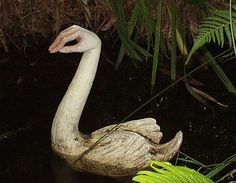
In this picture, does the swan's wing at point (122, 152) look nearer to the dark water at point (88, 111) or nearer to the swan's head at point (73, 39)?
the dark water at point (88, 111)

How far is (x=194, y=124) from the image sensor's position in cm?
219

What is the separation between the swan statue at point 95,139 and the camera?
6.30 feet

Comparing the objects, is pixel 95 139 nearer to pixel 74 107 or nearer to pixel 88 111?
pixel 74 107

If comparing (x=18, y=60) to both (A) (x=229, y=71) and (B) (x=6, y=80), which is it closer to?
(B) (x=6, y=80)

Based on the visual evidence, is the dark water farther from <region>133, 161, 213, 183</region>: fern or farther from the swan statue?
<region>133, 161, 213, 183</region>: fern

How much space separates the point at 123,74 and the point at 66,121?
0.56 meters

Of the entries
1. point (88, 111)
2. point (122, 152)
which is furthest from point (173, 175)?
point (88, 111)

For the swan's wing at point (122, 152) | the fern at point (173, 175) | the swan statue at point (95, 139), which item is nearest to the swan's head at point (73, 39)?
the swan statue at point (95, 139)

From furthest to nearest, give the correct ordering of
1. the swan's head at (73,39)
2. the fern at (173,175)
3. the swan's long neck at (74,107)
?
A: the swan's long neck at (74,107) < the swan's head at (73,39) < the fern at (173,175)

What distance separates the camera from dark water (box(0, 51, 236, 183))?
78.6 inches

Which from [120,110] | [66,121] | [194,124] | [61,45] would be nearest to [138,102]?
[120,110]

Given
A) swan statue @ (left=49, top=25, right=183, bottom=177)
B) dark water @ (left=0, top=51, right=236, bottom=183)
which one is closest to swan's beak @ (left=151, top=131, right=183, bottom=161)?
swan statue @ (left=49, top=25, right=183, bottom=177)

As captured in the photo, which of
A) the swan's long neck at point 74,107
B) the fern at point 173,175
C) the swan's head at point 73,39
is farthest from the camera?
the swan's long neck at point 74,107

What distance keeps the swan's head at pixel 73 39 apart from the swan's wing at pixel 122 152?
324mm
